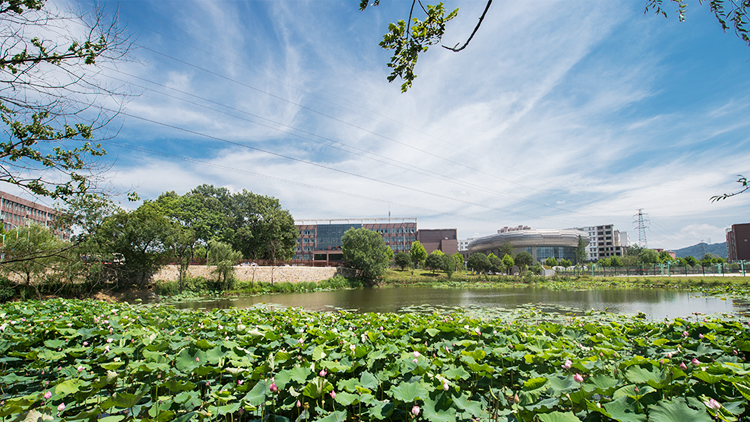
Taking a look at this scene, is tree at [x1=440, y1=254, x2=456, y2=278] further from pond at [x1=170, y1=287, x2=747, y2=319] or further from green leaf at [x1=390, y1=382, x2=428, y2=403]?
green leaf at [x1=390, y1=382, x2=428, y2=403]

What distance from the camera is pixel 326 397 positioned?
9.60 ft

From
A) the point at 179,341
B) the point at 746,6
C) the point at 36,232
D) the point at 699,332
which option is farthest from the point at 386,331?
the point at 36,232

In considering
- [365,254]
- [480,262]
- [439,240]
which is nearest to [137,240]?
[365,254]

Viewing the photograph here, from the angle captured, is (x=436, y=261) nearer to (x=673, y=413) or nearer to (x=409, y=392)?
(x=409, y=392)

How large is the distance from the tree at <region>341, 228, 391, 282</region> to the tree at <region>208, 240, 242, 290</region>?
18350mm

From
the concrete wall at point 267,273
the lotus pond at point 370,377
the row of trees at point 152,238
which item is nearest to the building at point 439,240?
the concrete wall at point 267,273

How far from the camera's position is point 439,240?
89.0m

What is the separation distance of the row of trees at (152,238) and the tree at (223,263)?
0.26ft

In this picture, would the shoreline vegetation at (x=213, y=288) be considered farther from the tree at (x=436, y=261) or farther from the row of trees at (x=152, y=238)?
the tree at (x=436, y=261)

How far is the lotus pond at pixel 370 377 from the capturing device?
2232mm

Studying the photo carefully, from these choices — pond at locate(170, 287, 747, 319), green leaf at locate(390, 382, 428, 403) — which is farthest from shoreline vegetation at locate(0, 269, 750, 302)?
green leaf at locate(390, 382, 428, 403)

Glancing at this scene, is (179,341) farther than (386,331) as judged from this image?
No

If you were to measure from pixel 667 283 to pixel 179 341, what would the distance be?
1725 inches

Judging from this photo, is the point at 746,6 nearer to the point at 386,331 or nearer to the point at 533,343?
the point at 533,343
